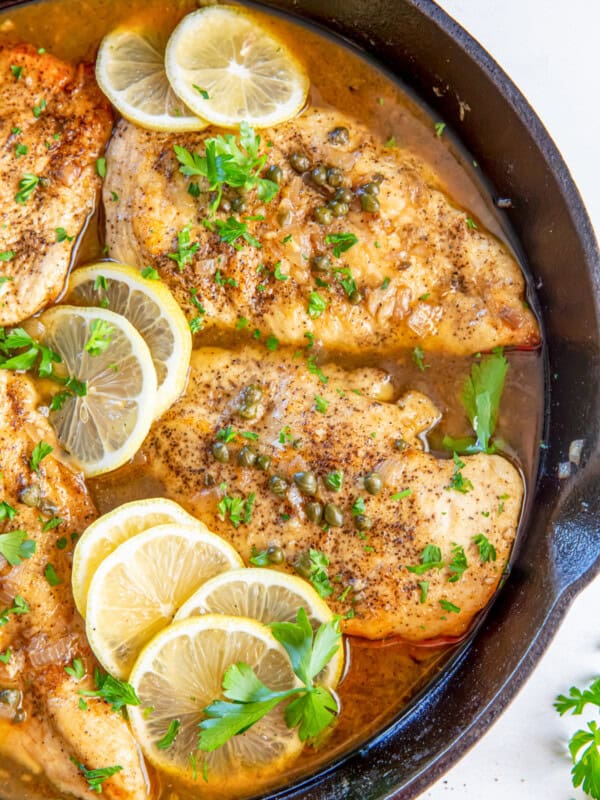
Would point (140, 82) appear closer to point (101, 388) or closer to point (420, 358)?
point (101, 388)

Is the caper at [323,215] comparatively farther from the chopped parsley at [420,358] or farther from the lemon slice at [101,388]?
the lemon slice at [101,388]

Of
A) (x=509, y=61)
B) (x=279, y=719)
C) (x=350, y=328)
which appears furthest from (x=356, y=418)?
(x=509, y=61)

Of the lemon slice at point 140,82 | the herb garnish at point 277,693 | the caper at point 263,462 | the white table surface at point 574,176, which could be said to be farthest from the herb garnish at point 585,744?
the lemon slice at point 140,82

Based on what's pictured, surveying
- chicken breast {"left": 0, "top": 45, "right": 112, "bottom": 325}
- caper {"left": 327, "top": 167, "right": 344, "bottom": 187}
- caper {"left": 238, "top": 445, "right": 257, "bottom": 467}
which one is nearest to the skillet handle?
caper {"left": 238, "top": 445, "right": 257, "bottom": 467}

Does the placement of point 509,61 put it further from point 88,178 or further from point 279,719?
point 279,719

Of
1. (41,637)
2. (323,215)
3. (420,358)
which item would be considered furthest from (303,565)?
(323,215)

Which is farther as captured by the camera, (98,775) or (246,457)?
(246,457)
